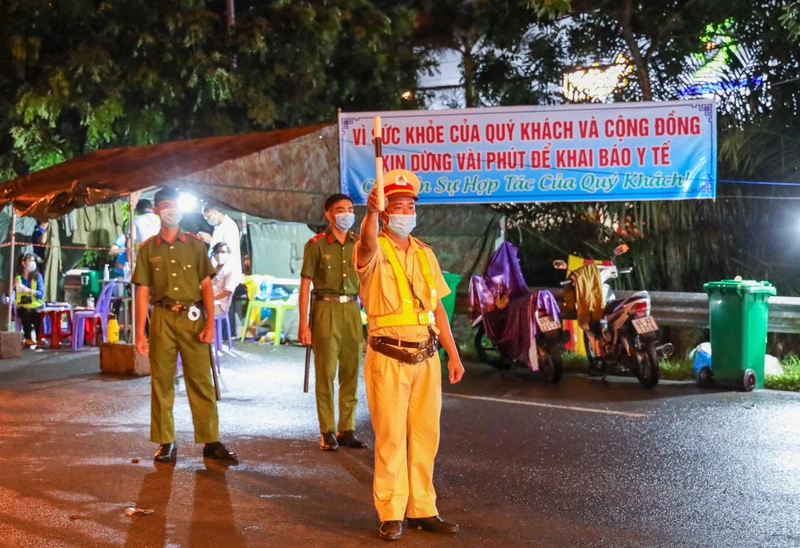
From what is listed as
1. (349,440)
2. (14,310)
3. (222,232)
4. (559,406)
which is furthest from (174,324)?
(14,310)

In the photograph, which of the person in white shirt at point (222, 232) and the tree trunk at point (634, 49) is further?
the tree trunk at point (634, 49)

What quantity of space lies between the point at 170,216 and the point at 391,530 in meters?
3.18

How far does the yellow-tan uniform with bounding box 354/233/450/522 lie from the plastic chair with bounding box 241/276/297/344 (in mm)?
10026

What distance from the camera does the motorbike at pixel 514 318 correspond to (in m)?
11.3

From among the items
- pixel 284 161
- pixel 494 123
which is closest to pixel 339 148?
pixel 284 161

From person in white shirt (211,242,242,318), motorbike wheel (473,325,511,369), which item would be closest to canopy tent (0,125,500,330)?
person in white shirt (211,242,242,318)

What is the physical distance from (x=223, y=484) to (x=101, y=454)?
147 cm

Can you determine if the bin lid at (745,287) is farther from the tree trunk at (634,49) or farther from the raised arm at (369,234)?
the tree trunk at (634,49)

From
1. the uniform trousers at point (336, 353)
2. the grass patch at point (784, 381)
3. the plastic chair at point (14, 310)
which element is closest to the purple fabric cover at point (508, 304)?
the grass patch at point (784, 381)

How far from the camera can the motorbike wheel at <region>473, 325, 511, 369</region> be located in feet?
39.8

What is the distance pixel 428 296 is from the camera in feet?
18.3

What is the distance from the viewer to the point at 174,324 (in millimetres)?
7418

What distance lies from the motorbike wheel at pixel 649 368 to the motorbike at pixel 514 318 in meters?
1.00

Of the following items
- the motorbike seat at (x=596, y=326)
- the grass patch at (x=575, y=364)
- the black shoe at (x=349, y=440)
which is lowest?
the black shoe at (x=349, y=440)
